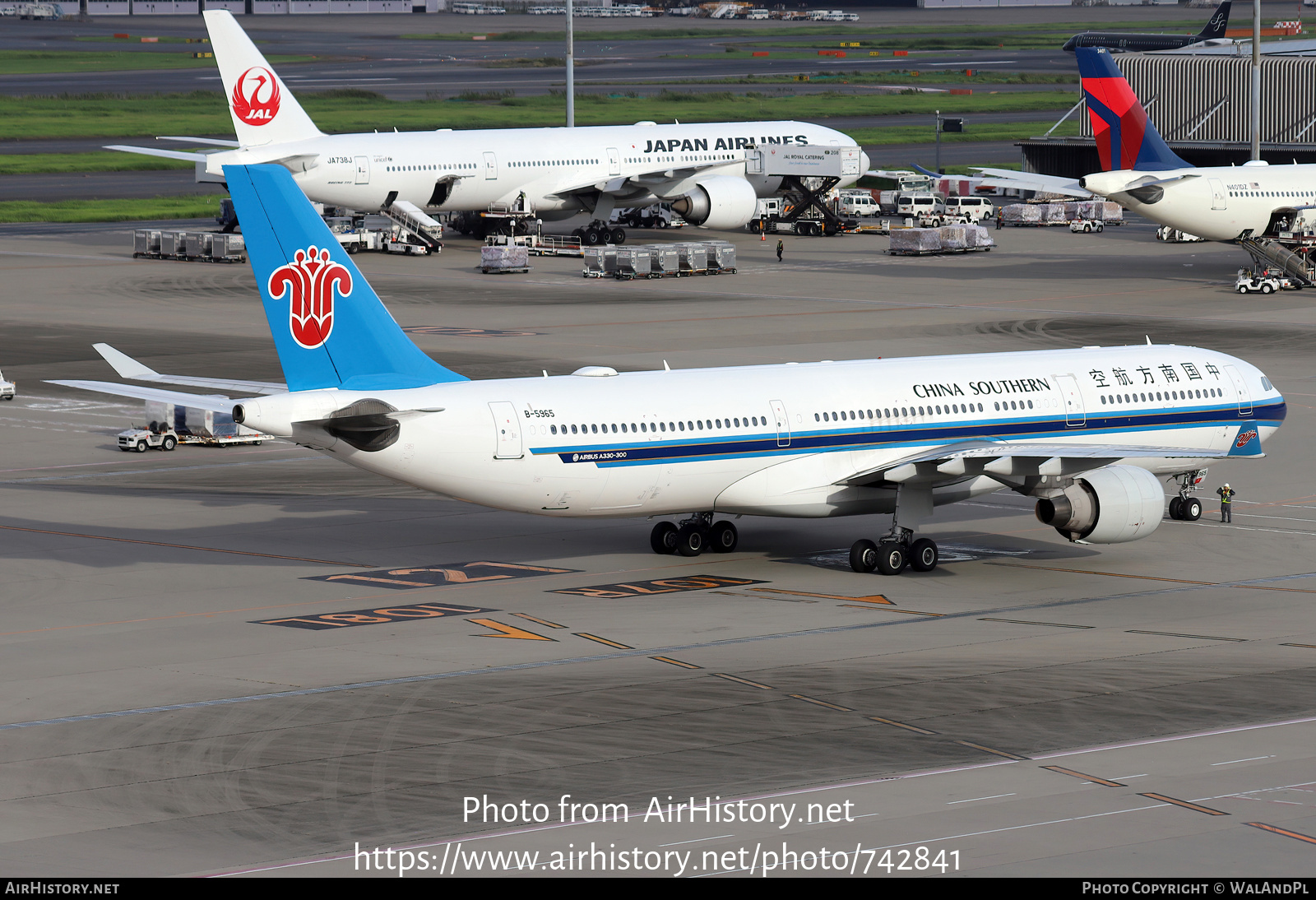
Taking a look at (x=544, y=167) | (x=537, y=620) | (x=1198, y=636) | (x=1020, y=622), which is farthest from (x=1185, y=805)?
(x=544, y=167)

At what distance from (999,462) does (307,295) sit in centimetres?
1429

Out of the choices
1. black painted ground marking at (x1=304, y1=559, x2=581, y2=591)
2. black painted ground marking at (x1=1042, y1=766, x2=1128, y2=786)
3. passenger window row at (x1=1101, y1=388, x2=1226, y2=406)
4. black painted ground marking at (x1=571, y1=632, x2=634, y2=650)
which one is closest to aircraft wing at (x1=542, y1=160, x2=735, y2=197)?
passenger window row at (x1=1101, y1=388, x2=1226, y2=406)

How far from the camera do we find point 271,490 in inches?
1912

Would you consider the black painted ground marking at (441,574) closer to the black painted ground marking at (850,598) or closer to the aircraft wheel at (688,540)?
the aircraft wheel at (688,540)

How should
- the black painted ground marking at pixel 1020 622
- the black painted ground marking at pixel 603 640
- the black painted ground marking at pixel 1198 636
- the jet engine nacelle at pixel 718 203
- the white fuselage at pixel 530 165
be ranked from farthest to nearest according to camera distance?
the jet engine nacelle at pixel 718 203 < the white fuselage at pixel 530 165 < the black painted ground marking at pixel 1020 622 < the black painted ground marking at pixel 1198 636 < the black painted ground marking at pixel 603 640

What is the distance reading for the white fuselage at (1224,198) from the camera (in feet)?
287

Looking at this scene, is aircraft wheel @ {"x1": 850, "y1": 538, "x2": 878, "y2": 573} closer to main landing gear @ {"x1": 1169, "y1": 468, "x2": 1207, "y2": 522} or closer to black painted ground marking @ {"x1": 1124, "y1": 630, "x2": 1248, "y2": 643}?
black painted ground marking @ {"x1": 1124, "y1": 630, "x2": 1248, "y2": 643}

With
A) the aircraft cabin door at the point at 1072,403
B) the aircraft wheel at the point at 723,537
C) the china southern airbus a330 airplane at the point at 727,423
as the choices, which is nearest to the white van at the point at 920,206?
the china southern airbus a330 airplane at the point at 727,423

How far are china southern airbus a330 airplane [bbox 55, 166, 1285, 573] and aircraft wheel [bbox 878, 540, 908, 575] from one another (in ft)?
0.13

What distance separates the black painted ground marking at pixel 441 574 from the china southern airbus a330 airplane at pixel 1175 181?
5471 cm

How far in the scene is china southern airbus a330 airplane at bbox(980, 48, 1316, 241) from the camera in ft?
287

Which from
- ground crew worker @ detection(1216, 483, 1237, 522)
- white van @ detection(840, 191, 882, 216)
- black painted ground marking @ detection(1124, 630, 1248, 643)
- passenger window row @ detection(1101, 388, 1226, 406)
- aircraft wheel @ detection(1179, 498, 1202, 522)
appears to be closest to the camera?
black painted ground marking @ detection(1124, 630, 1248, 643)

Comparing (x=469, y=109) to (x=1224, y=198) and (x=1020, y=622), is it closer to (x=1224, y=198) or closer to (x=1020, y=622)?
(x=1224, y=198)

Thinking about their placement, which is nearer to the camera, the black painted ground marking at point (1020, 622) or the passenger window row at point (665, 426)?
the black painted ground marking at point (1020, 622)
